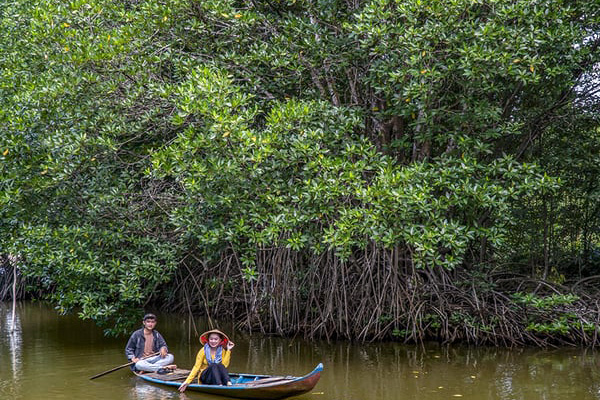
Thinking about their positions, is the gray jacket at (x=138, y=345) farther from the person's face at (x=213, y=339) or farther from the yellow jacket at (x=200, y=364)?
the person's face at (x=213, y=339)

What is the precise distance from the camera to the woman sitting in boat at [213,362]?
6328mm

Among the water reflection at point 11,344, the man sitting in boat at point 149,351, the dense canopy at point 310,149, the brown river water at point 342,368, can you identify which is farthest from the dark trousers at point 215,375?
the water reflection at point 11,344

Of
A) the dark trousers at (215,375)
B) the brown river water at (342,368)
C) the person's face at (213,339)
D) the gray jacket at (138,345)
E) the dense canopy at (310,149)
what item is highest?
the dense canopy at (310,149)

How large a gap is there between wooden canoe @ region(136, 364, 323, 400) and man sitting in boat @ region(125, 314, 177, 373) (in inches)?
15.6

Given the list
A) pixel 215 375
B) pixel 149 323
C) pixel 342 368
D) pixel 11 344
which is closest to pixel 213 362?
pixel 215 375

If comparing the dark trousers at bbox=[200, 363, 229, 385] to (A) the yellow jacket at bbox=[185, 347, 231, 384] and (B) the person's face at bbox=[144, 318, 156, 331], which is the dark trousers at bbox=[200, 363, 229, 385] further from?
(B) the person's face at bbox=[144, 318, 156, 331]

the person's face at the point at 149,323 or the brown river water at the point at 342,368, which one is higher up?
the person's face at the point at 149,323

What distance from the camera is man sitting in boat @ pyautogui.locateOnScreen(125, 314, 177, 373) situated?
7.17m

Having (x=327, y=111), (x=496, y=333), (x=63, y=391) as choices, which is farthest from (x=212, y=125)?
(x=496, y=333)

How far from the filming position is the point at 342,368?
752cm

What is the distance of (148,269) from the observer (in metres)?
8.12

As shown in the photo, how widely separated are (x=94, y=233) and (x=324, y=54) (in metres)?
3.44

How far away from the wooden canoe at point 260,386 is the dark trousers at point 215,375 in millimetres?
83

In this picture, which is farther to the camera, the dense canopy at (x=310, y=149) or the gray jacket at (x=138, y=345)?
the gray jacket at (x=138, y=345)
